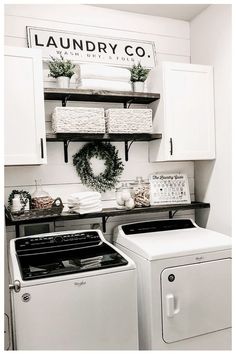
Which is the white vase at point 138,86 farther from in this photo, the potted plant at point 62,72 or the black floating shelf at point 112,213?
the black floating shelf at point 112,213

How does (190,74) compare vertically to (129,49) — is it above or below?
below

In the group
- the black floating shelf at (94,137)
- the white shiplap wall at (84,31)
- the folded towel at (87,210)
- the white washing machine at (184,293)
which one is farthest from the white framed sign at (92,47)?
the white washing machine at (184,293)

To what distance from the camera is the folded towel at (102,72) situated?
98.1 inches

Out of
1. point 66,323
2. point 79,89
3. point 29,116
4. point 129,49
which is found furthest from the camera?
point 129,49

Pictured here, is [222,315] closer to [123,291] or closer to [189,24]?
[123,291]

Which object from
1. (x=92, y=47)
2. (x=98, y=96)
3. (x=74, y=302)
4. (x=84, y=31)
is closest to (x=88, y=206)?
(x=74, y=302)

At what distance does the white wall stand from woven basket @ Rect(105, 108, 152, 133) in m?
0.62

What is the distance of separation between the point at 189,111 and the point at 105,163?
817 millimetres

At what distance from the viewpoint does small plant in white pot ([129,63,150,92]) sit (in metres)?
2.68

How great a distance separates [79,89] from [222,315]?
1.91 m

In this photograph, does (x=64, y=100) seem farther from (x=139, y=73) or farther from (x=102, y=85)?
(x=139, y=73)

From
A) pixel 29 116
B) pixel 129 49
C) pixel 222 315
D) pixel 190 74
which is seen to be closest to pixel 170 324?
pixel 222 315

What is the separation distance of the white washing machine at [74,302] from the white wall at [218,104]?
1110mm

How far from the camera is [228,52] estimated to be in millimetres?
2564
